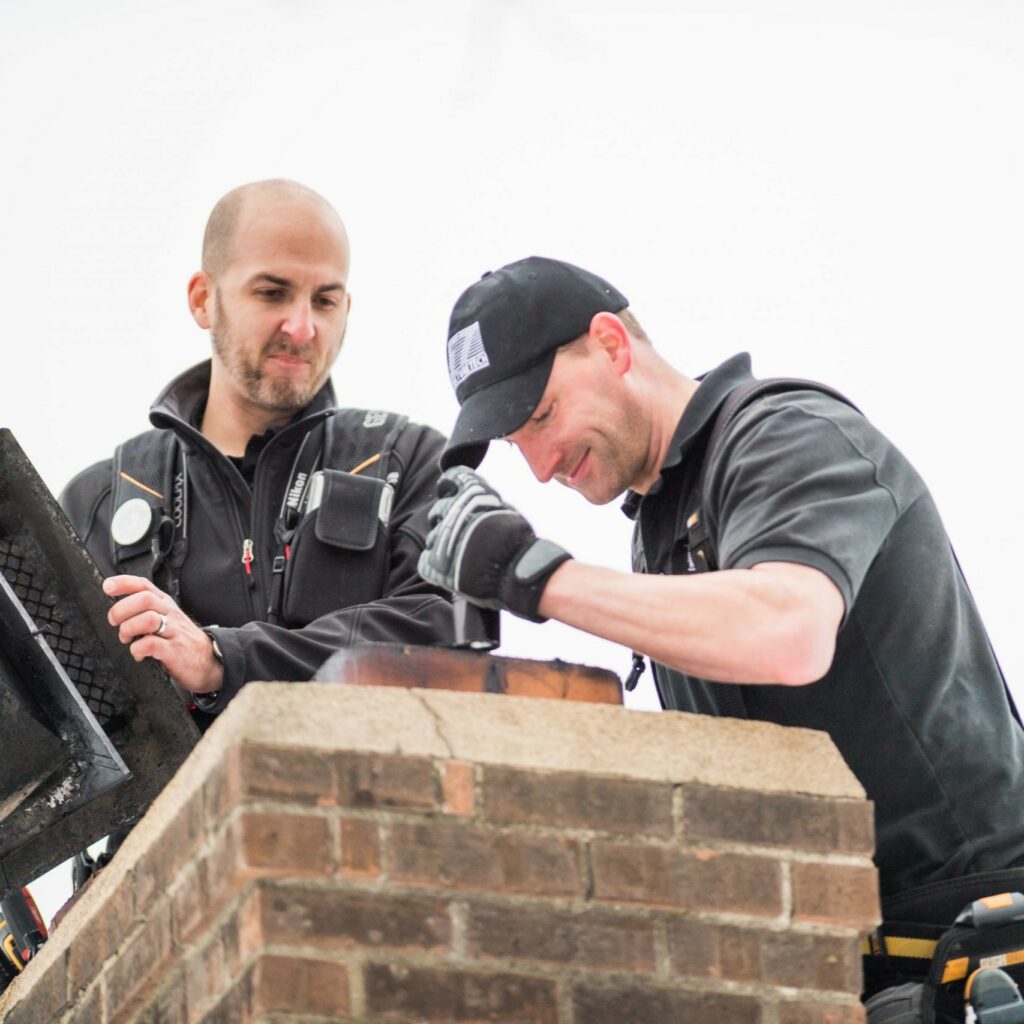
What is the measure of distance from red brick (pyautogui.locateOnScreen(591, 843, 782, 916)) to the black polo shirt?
59 cm

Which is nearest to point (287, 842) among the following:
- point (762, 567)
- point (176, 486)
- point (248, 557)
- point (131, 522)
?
point (762, 567)

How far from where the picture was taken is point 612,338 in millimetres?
4281

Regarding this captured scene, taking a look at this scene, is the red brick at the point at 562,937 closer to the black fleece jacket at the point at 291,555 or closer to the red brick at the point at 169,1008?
the red brick at the point at 169,1008

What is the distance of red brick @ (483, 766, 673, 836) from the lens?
316 centimetres

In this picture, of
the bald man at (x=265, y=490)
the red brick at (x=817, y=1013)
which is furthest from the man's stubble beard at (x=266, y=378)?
the red brick at (x=817, y=1013)

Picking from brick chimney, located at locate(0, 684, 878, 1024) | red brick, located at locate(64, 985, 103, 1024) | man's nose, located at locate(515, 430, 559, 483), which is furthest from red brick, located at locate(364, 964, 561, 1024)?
man's nose, located at locate(515, 430, 559, 483)

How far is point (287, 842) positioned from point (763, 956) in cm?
80

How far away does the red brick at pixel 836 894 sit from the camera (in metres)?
3.24

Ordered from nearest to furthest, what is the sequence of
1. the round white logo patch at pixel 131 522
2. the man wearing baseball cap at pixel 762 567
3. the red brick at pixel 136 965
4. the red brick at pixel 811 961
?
the red brick at pixel 811 961 → the red brick at pixel 136 965 → the man wearing baseball cap at pixel 762 567 → the round white logo patch at pixel 131 522

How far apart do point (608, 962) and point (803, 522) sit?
88cm

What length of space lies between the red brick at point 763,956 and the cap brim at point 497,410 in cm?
131

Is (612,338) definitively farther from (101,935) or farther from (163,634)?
(101,935)

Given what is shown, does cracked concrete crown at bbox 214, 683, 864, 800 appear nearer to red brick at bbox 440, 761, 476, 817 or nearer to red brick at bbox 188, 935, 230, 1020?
red brick at bbox 440, 761, 476, 817

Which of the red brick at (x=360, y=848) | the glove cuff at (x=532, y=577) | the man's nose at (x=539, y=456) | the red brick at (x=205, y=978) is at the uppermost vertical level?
the man's nose at (x=539, y=456)
